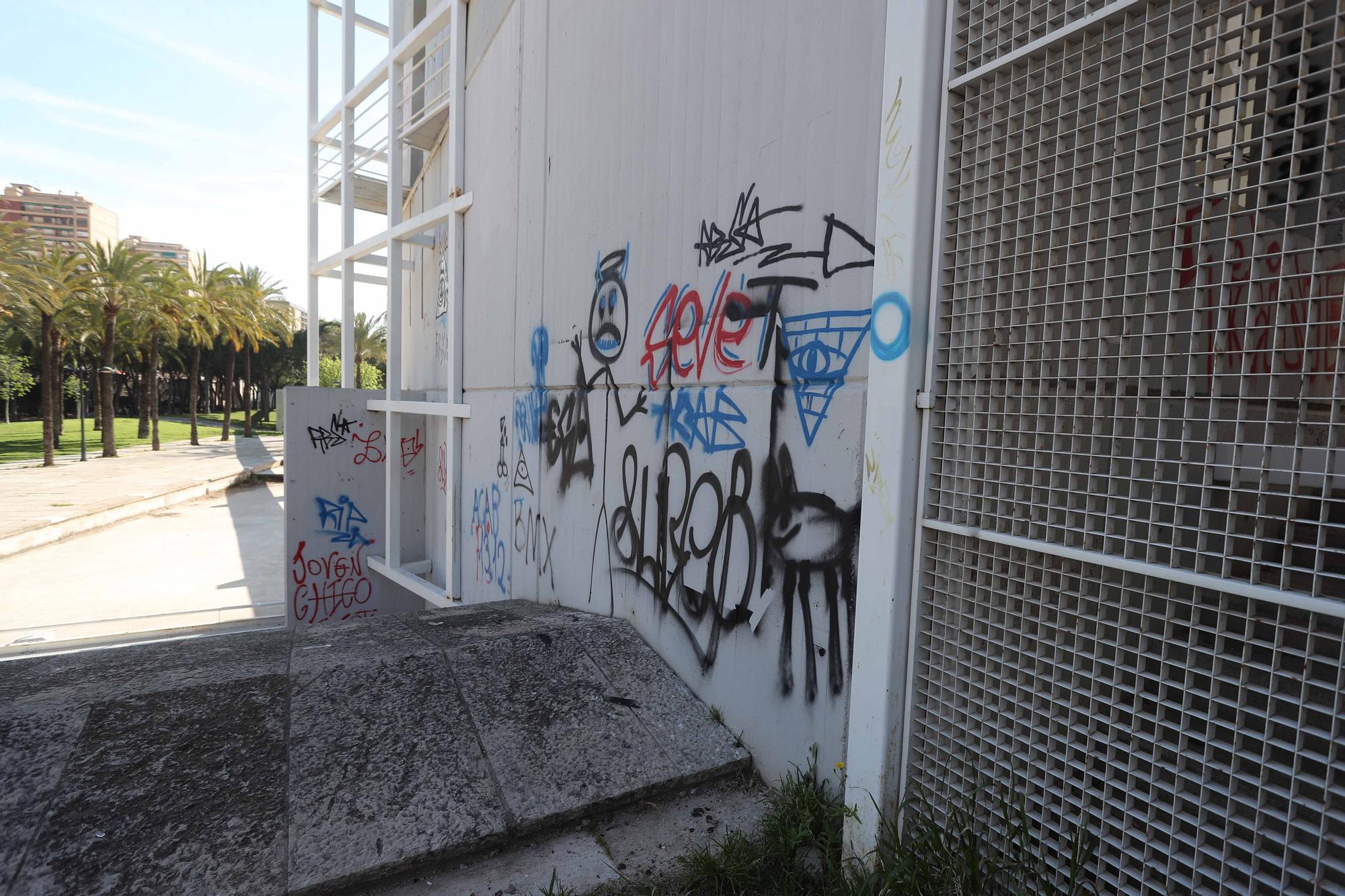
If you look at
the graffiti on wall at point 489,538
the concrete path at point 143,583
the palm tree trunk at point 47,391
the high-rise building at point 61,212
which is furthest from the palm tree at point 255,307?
the high-rise building at point 61,212

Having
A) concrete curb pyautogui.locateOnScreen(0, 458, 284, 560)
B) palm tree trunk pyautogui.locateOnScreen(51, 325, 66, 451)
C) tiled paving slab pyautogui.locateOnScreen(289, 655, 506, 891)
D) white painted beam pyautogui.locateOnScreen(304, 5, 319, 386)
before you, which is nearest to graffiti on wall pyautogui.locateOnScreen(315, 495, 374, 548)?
white painted beam pyautogui.locateOnScreen(304, 5, 319, 386)

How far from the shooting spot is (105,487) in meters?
19.0

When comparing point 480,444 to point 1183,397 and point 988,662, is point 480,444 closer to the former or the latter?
point 988,662

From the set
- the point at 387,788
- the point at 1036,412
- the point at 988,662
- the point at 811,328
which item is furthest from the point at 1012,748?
the point at 387,788

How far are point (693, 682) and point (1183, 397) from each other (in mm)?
2719

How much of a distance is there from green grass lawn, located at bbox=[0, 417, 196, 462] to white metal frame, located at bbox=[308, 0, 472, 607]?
23.7 metres

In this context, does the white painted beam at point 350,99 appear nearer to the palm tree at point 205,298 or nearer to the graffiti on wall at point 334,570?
the graffiti on wall at point 334,570

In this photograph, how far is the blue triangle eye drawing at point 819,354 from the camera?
2.91m

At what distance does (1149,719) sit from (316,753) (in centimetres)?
295

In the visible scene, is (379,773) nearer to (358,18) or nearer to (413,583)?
(413,583)

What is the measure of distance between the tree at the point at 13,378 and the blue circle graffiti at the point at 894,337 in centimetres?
5100

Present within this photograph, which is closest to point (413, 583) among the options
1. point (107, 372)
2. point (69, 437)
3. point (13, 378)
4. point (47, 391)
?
point (47, 391)

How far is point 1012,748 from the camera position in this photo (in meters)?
Answer: 2.15

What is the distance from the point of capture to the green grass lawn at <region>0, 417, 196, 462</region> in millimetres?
29688
